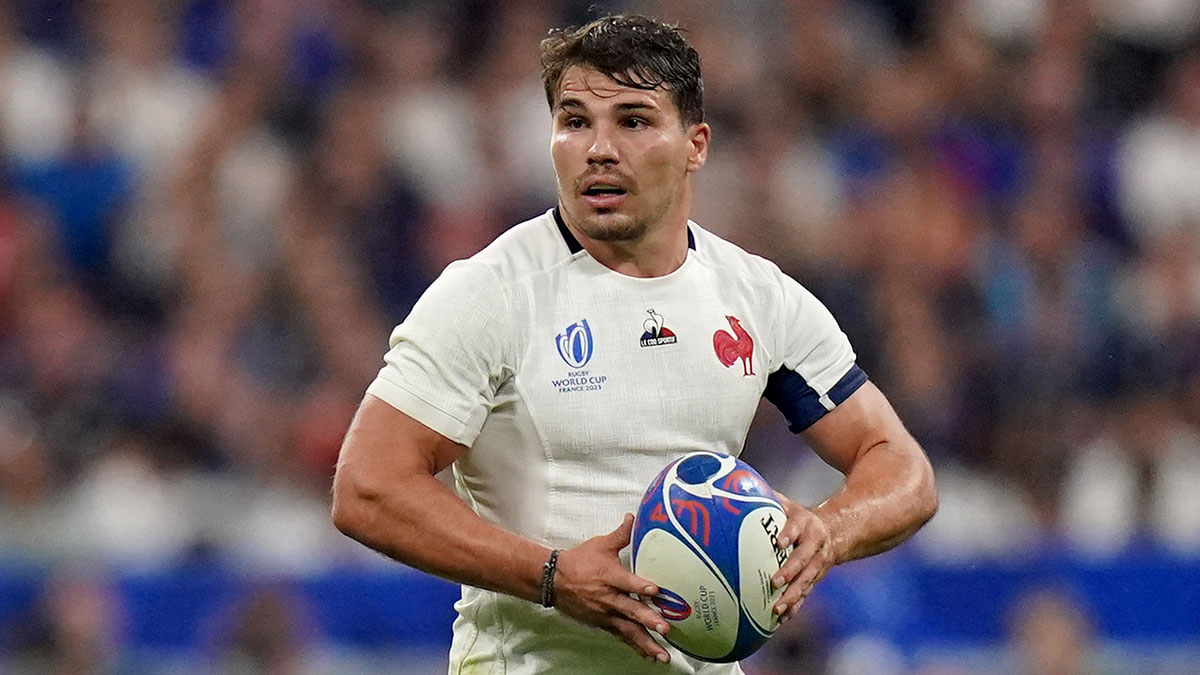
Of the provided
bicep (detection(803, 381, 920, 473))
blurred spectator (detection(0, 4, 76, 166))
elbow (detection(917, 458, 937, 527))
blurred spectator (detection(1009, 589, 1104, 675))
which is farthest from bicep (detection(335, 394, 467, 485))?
blurred spectator (detection(0, 4, 76, 166))

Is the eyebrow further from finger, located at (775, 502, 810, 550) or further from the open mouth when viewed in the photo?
finger, located at (775, 502, 810, 550)

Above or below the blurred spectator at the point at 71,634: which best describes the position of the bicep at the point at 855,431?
above

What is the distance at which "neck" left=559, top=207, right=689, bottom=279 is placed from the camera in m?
4.62

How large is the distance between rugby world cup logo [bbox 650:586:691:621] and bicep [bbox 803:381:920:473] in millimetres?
839

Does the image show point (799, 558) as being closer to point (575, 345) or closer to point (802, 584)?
point (802, 584)

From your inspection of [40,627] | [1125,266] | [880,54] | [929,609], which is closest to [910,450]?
[929,609]

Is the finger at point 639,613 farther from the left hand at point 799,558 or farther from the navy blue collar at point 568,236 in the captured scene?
the navy blue collar at point 568,236

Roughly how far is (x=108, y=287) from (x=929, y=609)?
14.0ft

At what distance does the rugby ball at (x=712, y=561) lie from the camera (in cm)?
412

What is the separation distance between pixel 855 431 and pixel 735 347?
0.41m

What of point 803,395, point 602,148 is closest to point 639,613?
point 803,395

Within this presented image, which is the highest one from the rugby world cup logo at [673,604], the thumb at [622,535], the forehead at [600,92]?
the forehead at [600,92]

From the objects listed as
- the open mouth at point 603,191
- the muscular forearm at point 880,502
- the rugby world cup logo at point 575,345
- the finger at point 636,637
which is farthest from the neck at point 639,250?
the finger at point 636,637

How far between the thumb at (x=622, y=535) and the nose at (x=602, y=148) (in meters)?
0.82
